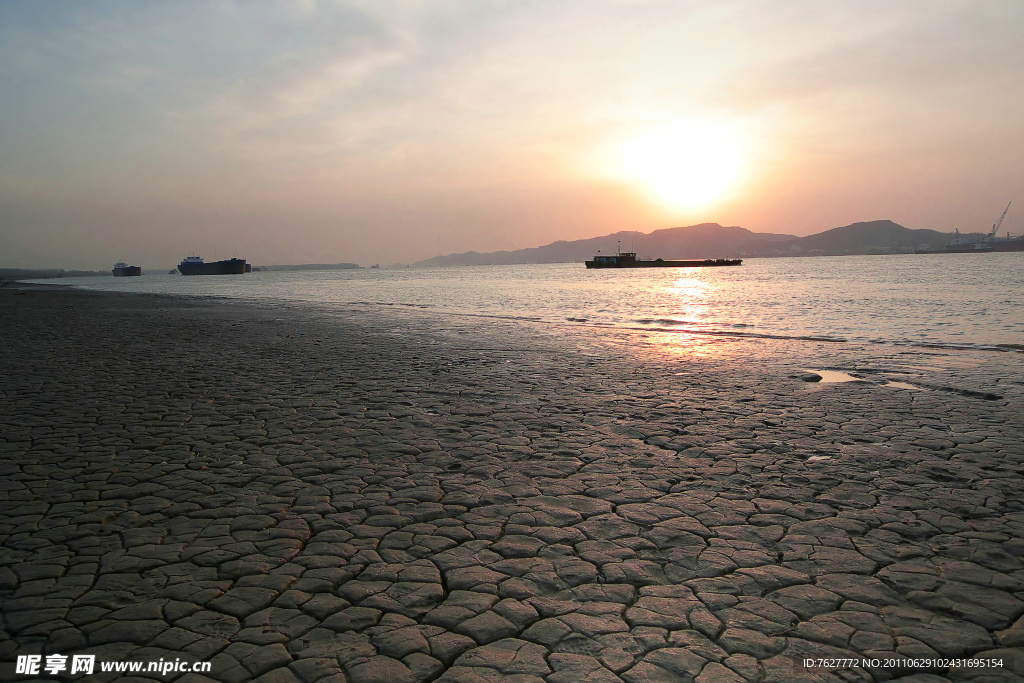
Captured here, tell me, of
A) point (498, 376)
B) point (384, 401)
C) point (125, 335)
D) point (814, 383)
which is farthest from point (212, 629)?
point (125, 335)

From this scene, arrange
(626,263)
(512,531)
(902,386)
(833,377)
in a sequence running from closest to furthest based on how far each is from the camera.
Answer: (512,531), (902,386), (833,377), (626,263)

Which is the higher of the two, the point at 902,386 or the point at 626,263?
the point at 626,263

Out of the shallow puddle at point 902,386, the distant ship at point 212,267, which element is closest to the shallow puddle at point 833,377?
the shallow puddle at point 902,386

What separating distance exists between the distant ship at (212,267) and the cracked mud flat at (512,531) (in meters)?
156

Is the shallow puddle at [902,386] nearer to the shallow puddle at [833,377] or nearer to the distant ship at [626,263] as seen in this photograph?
the shallow puddle at [833,377]

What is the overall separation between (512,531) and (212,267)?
167 meters

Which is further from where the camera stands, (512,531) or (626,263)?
(626,263)

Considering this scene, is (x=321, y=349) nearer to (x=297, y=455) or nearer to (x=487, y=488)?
(x=297, y=455)

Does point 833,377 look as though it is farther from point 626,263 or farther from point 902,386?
point 626,263

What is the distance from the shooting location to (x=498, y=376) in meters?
10.4

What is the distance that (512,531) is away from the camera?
407 centimetres

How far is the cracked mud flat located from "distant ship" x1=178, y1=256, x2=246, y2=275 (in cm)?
15557

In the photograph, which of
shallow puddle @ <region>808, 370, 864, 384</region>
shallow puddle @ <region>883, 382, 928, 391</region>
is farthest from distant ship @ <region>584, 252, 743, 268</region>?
shallow puddle @ <region>883, 382, 928, 391</region>

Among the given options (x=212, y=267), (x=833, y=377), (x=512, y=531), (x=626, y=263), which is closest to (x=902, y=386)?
(x=833, y=377)
